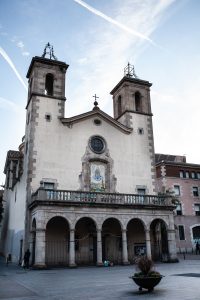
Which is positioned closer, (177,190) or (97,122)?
(97,122)

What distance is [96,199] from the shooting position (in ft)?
82.1

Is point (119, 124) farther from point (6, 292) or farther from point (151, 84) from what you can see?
point (6, 292)

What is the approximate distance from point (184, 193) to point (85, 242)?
2259 centimetres

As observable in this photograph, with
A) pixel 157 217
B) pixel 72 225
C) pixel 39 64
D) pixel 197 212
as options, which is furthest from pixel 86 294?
pixel 197 212

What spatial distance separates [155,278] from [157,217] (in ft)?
54.5

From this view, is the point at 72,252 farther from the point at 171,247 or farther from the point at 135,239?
the point at 171,247

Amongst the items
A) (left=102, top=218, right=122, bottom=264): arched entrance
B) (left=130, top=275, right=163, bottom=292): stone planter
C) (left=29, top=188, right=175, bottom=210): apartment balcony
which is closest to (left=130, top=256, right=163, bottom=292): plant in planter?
(left=130, top=275, right=163, bottom=292): stone planter

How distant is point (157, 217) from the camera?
26750 millimetres

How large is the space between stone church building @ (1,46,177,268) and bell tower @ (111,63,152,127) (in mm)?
117

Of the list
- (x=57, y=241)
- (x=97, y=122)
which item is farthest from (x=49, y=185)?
(x=97, y=122)

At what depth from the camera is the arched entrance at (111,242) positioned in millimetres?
27312

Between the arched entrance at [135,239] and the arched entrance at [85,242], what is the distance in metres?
3.67

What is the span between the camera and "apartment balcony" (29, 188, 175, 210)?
23.4 meters

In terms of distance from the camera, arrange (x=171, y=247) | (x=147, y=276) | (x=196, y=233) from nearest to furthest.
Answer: (x=147, y=276) < (x=171, y=247) < (x=196, y=233)
